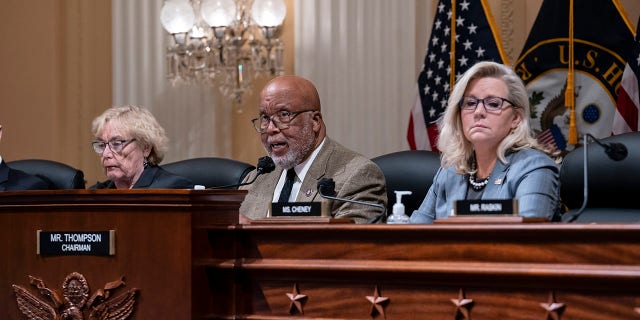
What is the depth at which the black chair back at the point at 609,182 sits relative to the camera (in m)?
3.25

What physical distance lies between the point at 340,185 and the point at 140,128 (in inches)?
41.7

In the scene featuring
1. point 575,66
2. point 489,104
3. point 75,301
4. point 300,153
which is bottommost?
point 75,301

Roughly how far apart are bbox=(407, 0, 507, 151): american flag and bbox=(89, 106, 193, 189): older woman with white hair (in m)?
1.72

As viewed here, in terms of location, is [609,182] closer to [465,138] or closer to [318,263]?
[465,138]

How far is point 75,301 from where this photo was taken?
263cm

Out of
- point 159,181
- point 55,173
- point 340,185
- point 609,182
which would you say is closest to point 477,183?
point 609,182

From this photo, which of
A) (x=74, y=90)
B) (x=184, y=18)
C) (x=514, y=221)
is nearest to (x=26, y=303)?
(x=514, y=221)

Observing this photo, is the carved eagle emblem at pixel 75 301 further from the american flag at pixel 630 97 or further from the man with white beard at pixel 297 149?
the american flag at pixel 630 97

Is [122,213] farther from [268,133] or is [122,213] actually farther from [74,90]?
[74,90]

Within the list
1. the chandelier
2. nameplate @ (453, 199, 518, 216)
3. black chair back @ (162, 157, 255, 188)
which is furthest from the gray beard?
the chandelier

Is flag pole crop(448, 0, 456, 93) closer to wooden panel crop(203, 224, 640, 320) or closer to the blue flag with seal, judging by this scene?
the blue flag with seal

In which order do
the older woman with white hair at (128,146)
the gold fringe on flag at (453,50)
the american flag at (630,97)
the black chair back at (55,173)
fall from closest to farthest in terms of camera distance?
the older woman with white hair at (128,146)
the black chair back at (55,173)
the american flag at (630,97)
the gold fringe on flag at (453,50)

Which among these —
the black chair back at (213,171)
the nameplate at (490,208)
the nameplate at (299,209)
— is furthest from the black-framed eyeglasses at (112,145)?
the nameplate at (490,208)

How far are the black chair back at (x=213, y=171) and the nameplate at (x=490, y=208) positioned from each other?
2015 millimetres
